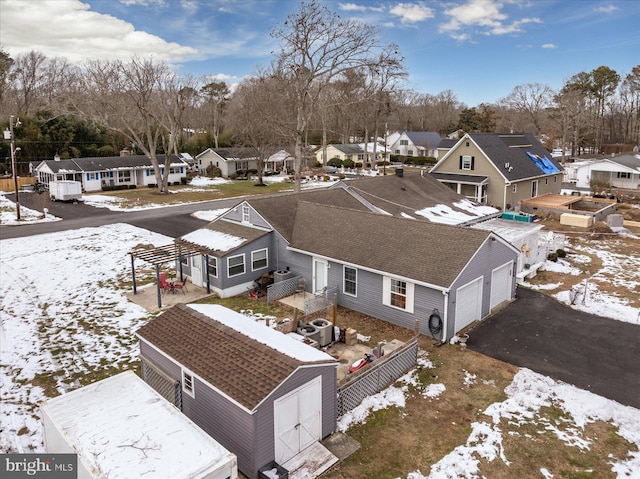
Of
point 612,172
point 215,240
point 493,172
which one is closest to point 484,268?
point 215,240

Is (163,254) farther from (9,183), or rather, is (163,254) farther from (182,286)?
(9,183)

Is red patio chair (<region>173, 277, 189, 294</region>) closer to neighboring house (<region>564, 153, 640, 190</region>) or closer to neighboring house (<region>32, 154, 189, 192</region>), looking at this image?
neighboring house (<region>32, 154, 189, 192</region>)

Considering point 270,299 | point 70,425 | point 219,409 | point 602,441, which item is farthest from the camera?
point 270,299

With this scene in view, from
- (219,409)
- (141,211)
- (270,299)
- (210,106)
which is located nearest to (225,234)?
(270,299)

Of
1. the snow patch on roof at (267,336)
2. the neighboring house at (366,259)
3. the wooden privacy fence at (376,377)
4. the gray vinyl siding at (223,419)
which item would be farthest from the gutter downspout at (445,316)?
the gray vinyl siding at (223,419)

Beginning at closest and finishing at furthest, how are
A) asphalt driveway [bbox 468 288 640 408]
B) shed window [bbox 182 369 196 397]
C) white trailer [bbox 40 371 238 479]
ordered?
white trailer [bbox 40 371 238 479] → shed window [bbox 182 369 196 397] → asphalt driveway [bbox 468 288 640 408]

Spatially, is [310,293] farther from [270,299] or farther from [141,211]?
[141,211]

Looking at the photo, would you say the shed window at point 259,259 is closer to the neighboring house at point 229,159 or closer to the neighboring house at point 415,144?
the neighboring house at point 229,159

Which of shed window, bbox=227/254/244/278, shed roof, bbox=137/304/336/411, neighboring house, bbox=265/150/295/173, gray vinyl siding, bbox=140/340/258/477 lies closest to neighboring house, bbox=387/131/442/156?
neighboring house, bbox=265/150/295/173
